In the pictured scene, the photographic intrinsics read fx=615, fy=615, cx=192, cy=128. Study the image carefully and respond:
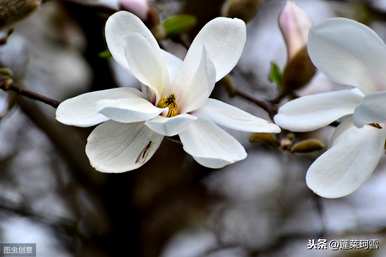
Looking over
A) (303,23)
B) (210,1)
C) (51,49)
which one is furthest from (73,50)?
(303,23)

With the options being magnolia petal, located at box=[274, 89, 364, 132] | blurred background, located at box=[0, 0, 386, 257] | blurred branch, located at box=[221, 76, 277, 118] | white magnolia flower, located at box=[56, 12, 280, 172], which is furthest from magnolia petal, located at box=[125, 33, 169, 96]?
blurred background, located at box=[0, 0, 386, 257]

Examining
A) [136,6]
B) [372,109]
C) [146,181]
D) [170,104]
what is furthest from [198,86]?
[146,181]

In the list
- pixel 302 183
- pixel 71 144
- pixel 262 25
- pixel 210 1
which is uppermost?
pixel 210 1

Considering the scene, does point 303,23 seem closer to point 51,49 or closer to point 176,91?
point 176,91

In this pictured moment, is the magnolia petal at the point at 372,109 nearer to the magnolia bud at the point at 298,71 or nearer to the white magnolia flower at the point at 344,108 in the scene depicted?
the white magnolia flower at the point at 344,108

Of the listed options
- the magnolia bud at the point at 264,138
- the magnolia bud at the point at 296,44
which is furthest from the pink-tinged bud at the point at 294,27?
the magnolia bud at the point at 264,138

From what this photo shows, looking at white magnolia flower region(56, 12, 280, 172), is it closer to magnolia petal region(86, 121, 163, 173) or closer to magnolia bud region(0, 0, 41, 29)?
magnolia petal region(86, 121, 163, 173)
